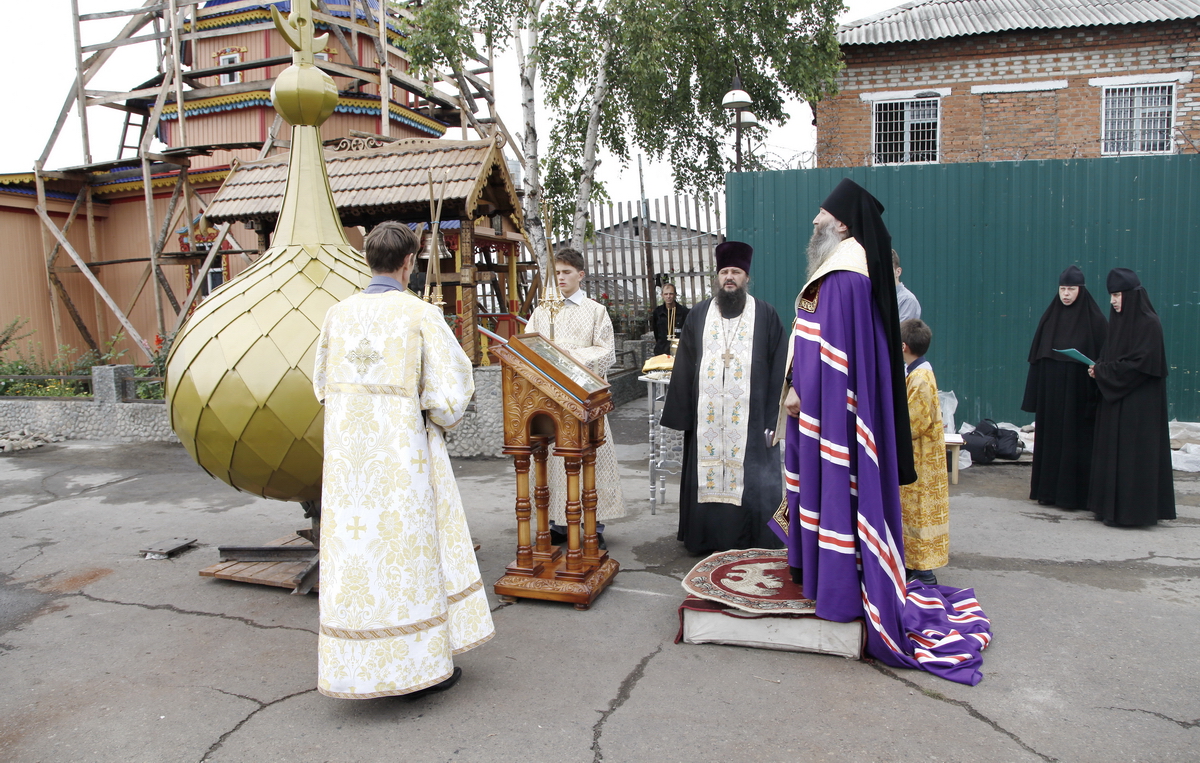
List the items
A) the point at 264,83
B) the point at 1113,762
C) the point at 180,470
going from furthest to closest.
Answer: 1. the point at 264,83
2. the point at 180,470
3. the point at 1113,762

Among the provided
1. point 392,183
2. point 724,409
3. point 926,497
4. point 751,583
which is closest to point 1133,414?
point 926,497

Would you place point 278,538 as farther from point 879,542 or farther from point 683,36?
point 683,36

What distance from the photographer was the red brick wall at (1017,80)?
1379 centimetres

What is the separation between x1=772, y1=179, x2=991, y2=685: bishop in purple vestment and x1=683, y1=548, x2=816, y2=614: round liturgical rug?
0.42 feet

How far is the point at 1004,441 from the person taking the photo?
23.8 feet

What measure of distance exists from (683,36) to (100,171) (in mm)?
9758

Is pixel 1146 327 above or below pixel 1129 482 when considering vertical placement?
above

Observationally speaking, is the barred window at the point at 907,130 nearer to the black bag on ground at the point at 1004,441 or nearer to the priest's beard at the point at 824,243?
the black bag on ground at the point at 1004,441

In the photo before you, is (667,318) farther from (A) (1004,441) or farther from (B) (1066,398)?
(B) (1066,398)

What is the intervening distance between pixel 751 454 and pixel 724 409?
1.01 feet

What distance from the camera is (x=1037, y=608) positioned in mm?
3840

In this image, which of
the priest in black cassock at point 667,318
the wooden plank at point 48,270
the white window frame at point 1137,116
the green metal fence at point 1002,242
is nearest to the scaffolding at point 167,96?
the wooden plank at point 48,270

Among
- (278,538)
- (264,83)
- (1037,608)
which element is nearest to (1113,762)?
(1037,608)

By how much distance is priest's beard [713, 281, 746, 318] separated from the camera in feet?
15.4
